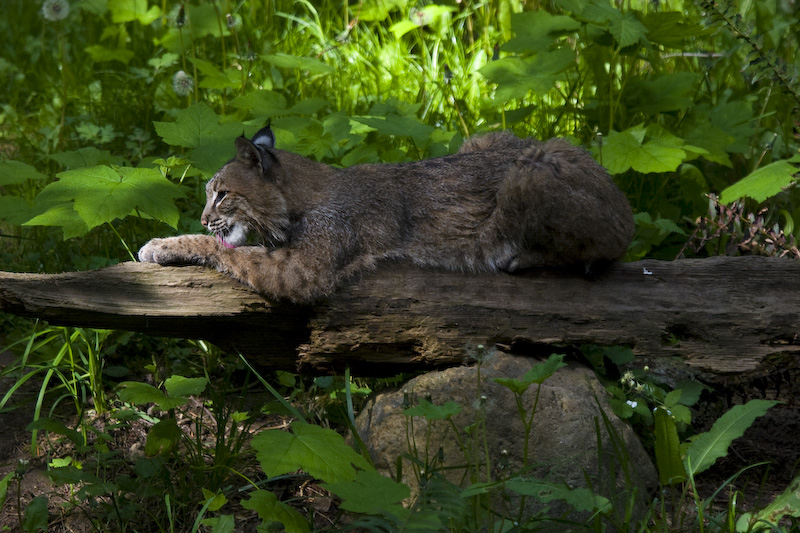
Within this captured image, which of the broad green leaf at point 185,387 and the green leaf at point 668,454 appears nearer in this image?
the green leaf at point 668,454

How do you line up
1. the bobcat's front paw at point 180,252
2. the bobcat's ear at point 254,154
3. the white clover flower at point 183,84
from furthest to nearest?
1. the white clover flower at point 183,84
2. the bobcat's ear at point 254,154
3. the bobcat's front paw at point 180,252

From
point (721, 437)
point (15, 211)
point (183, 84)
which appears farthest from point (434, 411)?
point (183, 84)

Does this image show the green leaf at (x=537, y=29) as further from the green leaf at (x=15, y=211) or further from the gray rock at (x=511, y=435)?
the green leaf at (x=15, y=211)

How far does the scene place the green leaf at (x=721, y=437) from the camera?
344 centimetres

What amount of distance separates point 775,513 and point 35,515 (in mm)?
3168

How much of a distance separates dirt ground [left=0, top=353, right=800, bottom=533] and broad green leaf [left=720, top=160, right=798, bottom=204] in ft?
3.45

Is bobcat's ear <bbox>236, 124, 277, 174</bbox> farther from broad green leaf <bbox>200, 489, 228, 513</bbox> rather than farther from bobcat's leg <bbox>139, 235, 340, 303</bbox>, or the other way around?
broad green leaf <bbox>200, 489, 228, 513</bbox>

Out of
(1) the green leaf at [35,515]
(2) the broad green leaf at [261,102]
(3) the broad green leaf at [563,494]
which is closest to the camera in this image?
(3) the broad green leaf at [563,494]

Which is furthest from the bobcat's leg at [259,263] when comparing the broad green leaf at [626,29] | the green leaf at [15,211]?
the broad green leaf at [626,29]

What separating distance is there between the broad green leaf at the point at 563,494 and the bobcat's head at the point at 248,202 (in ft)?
6.68

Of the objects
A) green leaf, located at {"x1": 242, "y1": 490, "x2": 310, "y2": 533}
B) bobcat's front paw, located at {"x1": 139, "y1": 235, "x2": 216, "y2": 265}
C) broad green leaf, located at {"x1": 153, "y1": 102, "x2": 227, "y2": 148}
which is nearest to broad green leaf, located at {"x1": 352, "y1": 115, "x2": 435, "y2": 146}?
broad green leaf, located at {"x1": 153, "y1": 102, "x2": 227, "y2": 148}

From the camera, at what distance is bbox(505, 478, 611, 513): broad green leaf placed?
2865 mm

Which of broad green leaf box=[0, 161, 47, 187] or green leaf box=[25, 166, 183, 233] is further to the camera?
broad green leaf box=[0, 161, 47, 187]

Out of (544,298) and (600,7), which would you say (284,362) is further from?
(600,7)
